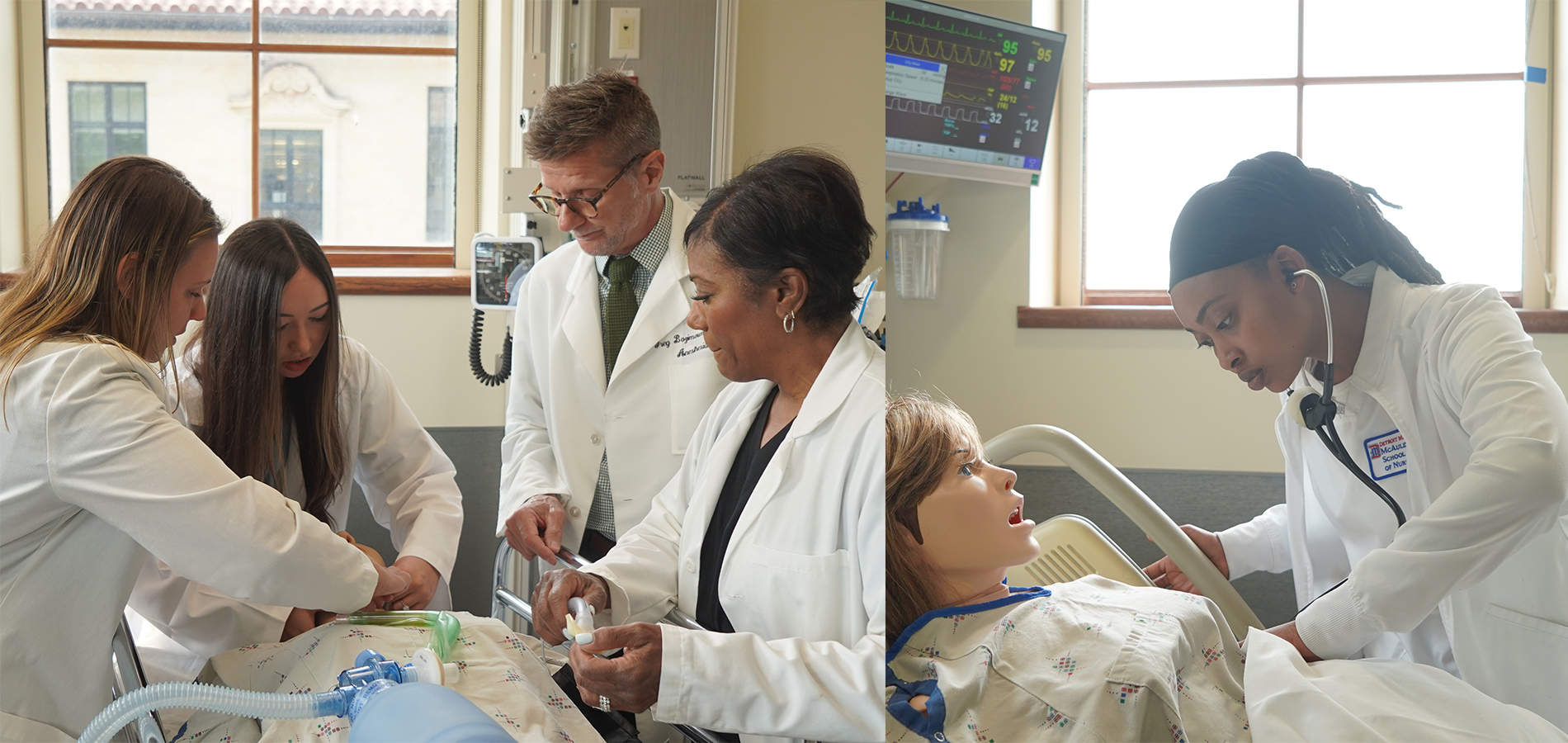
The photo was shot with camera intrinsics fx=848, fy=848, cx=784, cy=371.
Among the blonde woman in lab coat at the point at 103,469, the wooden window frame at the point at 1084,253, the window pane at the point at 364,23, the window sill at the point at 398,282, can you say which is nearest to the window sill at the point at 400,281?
the window sill at the point at 398,282

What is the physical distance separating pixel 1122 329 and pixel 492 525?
0.60 m

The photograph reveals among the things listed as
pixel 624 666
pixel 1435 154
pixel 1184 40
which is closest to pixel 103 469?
pixel 624 666

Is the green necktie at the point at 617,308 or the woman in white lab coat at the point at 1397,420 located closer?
the woman in white lab coat at the point at 1397,420

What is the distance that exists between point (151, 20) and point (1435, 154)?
3.54 feet

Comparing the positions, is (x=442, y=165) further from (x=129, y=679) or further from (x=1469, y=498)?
(x=1469, y=498)

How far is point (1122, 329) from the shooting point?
1.72ft

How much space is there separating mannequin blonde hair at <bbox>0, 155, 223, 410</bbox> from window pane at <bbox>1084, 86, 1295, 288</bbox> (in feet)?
2.61

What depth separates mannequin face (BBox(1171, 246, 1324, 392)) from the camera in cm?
51

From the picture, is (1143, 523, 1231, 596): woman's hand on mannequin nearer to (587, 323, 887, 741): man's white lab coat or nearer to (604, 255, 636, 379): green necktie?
(587, 323, 887, 741): man's white lab coat

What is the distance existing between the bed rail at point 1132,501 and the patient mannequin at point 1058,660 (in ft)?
0.05

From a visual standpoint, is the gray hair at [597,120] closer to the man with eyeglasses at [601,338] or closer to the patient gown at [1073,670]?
the man with eyeglasses at [601,338]

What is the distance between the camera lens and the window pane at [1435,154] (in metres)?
0.53

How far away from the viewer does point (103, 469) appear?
74cm

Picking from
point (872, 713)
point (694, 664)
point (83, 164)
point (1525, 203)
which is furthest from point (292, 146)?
point (1525, 203)
